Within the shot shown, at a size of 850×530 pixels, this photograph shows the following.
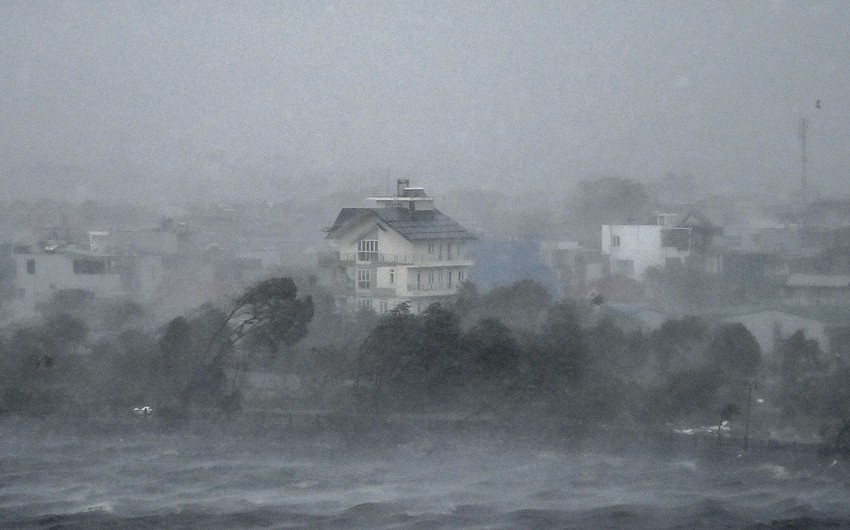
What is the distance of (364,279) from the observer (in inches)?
506

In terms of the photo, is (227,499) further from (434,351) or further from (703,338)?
(703,338)

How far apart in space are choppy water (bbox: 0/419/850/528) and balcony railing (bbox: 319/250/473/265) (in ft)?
10.5

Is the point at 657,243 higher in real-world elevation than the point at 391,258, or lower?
higher

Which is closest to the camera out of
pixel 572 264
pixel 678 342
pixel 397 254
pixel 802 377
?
pixel 802 377

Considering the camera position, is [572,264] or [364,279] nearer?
[364,279]

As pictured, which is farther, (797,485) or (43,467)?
(43,467)

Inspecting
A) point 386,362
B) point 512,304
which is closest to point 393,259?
point 512,304

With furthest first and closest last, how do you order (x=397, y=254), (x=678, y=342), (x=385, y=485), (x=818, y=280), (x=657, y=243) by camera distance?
1. (x=657, y=243)
2. (x=818, y=280)
3. (x=397, y=254)
4. (x=678, y=342)
5. (x=385, y=485)

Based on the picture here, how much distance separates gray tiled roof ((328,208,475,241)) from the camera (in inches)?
497

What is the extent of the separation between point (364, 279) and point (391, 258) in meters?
0.40

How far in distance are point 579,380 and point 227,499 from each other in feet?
10.4

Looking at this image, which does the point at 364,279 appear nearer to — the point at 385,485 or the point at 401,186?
the point at 401,186

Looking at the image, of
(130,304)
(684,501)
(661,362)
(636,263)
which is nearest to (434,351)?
(661,362)

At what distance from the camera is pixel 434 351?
10273 mm
